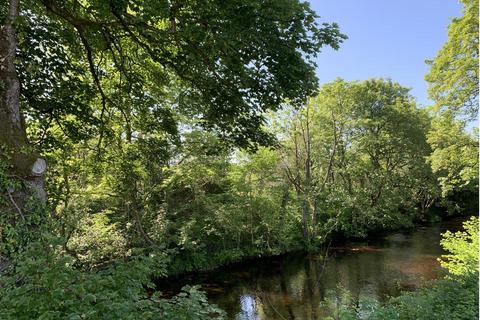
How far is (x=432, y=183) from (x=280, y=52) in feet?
86.1

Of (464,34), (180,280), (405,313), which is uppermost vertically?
(464,34)

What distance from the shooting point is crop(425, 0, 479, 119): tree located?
40.5 feet

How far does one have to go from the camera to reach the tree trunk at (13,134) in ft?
14.2

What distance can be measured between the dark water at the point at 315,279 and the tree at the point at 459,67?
7.07 m

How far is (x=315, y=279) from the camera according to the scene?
13.9 meters

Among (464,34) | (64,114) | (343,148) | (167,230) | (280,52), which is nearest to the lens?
(280,52)

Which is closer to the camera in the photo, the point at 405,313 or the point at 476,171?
the point at 405,313

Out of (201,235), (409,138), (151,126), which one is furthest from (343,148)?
(151,126)

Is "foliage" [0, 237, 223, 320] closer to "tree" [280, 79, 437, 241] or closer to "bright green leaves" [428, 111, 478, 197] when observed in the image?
"bright green leaves" [428, 111, 478, 197]

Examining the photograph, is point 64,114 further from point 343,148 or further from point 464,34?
point 343,148

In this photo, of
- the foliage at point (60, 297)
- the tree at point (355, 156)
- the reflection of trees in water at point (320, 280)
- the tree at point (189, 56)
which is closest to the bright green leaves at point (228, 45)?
the tree at point (189, 56)

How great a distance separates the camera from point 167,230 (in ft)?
45.9

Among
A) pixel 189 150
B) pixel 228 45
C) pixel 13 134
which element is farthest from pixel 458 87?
pixel 13 134

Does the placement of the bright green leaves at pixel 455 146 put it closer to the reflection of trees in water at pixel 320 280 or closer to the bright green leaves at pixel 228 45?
the reflection of trees in water at pixel 320 280
